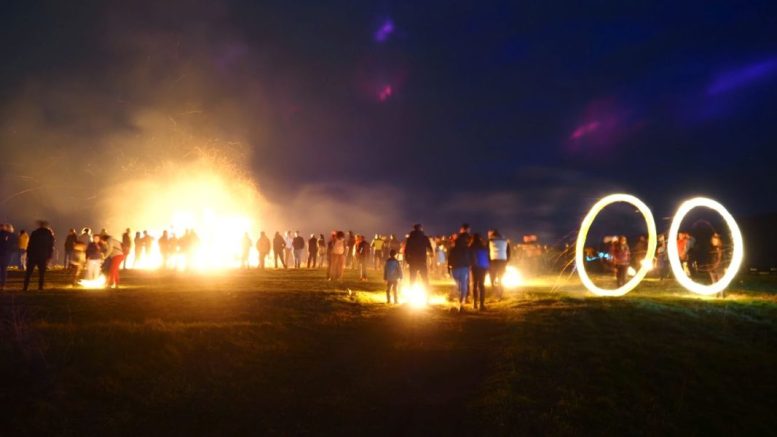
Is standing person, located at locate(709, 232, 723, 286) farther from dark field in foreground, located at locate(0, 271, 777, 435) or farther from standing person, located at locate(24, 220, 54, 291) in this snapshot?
standing person, located at locate(24, 220, 54, 291)

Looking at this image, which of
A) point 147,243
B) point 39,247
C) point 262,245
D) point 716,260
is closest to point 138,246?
point 147,243

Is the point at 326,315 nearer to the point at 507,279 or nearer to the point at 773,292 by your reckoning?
the point at 507,279

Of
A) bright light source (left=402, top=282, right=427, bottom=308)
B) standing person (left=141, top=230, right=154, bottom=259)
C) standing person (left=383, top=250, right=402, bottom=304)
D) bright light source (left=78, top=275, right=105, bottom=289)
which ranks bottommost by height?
bright light source (left=402, top=282, right=427, bottom=308)

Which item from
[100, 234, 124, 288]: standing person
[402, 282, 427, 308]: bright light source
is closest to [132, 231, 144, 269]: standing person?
[100, 234, 124, 288]: standing person

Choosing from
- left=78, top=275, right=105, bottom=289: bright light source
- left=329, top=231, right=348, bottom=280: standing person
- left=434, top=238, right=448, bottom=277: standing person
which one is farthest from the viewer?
left=434, top=238, right=448, bottom=277: standing person

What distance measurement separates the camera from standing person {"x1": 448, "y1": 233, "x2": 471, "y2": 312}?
1570 centimetres

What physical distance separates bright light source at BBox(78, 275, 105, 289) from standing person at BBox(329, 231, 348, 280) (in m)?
8.23

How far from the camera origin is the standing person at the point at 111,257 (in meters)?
18.1

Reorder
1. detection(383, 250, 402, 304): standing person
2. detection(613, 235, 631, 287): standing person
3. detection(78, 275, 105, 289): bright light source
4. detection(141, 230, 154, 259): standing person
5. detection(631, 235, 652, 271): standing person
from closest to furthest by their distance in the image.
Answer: detection(383, 250, 402, 304): standing person → detection(78, 275, 105, 289): bright light source → detection(613, 235, 631, 287): standing person → detection(631, 235, 652, 271): standing person → detection(141, 230, 154, 259): standing person

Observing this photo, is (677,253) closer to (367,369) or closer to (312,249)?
(367,369)

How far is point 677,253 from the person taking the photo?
18047 mm

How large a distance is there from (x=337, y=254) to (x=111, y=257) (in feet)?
26.6

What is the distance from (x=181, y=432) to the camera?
831cm

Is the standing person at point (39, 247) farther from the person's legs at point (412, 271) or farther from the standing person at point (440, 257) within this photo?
the standing person at point (440, 257)
